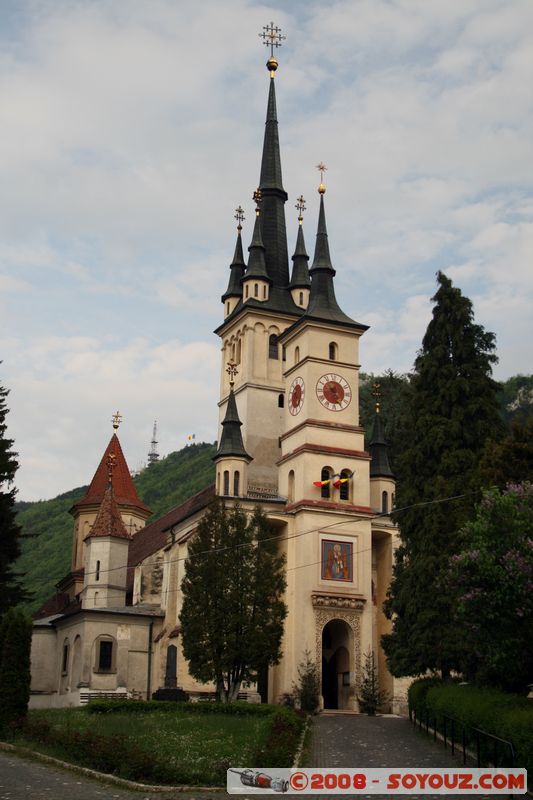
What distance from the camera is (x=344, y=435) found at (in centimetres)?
5303

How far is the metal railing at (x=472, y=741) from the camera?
2055cm

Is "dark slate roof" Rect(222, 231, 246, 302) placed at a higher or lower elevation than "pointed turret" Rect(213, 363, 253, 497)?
higher

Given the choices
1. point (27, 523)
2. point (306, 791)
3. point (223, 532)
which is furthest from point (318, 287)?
point (27, 523)

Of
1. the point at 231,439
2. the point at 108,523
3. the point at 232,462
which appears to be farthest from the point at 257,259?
the point at 108,523

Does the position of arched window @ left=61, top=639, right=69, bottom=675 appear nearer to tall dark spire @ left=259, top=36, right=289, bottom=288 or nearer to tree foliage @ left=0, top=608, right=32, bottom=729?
tree foliage @ left=0, top=608, right=32, bottom=729

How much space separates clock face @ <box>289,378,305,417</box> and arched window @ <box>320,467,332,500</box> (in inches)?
146

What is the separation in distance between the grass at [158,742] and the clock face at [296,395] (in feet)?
71.2

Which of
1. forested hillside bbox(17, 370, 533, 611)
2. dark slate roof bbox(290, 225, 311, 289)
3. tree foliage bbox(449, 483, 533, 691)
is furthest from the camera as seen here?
forested hillside bbox(17, 370, 533, 611)

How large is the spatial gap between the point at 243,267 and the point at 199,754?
157 feet

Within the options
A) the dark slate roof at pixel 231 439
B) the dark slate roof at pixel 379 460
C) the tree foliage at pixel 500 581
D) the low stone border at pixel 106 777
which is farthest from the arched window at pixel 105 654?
the tree foliage at pixel 500 581

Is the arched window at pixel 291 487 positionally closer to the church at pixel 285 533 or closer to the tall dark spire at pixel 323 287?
the church at pixel 285 533

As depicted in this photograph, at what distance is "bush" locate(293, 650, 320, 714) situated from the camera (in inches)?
1800

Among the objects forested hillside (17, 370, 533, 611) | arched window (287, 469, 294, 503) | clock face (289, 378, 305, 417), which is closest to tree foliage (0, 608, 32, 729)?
arched window (287, 469, 294, 503)

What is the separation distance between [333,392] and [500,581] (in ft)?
98.5
